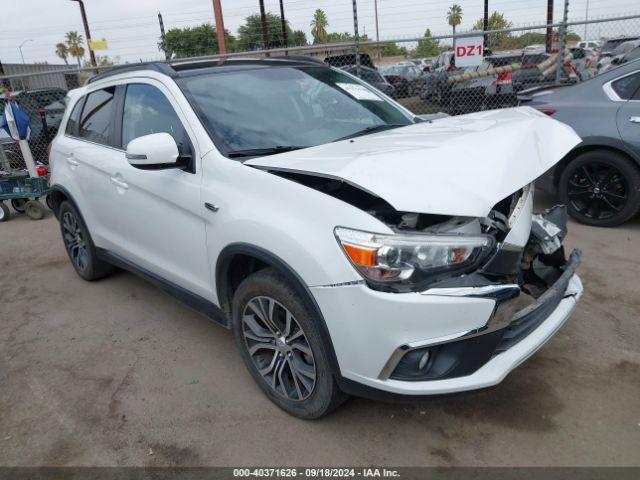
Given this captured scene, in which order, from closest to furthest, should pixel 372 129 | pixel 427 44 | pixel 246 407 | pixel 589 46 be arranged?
pixel 246 407 → pixel 372 129 → pixel 427 44 → pixel 589 46

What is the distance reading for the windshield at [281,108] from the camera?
9.93 ft

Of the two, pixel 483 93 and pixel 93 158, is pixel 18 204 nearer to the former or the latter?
pixel 93 158

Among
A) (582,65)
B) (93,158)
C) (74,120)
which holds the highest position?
(74,120)

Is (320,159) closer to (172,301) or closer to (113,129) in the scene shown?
(113,129)

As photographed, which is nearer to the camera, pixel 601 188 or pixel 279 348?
pixel 279 348

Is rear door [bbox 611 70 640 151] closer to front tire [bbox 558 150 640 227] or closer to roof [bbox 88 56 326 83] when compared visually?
front tire [bbox 558 150 640 227]

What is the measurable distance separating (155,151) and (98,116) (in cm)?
163

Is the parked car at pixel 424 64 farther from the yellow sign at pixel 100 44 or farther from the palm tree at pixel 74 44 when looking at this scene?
the palm tree at pixel 74 44

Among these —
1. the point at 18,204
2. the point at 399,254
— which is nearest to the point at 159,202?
the point at 399,254

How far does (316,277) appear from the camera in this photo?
2.24 m

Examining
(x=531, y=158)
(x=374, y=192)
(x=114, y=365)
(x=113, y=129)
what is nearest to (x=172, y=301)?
(x=114, y=365)

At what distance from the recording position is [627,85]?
5.05 meters

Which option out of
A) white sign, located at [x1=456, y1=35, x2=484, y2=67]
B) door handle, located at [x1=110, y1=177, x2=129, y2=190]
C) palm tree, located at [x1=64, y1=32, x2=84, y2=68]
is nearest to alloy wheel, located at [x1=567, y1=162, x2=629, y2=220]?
white sign, located at [x1=456, y1=35, x2=484, y2=67]

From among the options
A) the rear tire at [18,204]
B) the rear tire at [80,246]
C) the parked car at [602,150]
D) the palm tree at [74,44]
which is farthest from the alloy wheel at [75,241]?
the palm tree at [74,44]
